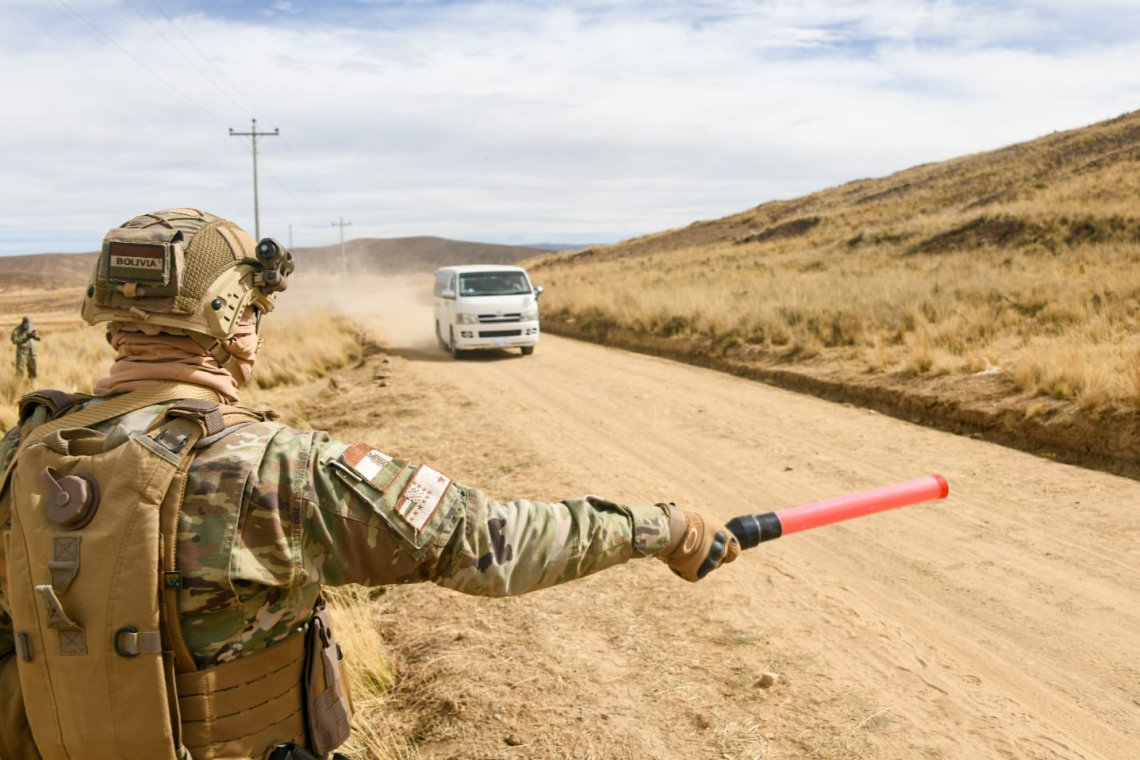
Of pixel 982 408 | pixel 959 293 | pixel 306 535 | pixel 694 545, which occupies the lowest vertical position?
pixel 982 408

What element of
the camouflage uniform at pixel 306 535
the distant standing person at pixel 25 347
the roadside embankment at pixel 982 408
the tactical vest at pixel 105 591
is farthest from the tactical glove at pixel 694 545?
the distant standing person at pixel 25 347

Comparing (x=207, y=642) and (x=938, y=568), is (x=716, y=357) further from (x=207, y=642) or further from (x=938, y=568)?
(x=207, y=642)

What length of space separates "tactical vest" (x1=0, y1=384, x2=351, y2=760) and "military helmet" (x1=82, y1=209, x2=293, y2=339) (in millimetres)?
251

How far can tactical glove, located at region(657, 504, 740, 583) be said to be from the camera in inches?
87.9

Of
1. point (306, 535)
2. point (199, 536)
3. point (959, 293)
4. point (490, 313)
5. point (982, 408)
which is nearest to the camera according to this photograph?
point (199, 536)

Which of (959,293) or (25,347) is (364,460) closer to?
(959,293)

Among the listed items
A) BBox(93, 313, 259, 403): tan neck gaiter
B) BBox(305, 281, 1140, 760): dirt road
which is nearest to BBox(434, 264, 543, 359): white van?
BBox(305, 281, 1140, 760): dirt road

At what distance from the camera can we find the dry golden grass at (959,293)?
10133mm

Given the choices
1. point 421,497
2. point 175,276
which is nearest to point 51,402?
point 175,276

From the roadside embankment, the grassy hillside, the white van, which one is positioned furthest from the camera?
the white van

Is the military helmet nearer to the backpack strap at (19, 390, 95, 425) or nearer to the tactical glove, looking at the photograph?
the backpack strap at (19, 390, 95, 425)

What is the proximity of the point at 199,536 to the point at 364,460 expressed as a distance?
0.37 metres

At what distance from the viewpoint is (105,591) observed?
5.38ft

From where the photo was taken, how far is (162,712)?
170 centimetres
